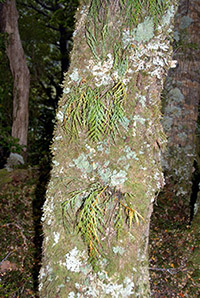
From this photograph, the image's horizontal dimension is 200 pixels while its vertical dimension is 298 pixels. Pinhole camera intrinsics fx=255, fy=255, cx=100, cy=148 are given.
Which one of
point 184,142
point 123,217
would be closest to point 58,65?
point 184,142

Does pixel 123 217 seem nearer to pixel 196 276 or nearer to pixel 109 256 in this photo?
pixel 109 256

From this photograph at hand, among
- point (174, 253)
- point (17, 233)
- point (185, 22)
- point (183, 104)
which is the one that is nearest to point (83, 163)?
point (174, 253)

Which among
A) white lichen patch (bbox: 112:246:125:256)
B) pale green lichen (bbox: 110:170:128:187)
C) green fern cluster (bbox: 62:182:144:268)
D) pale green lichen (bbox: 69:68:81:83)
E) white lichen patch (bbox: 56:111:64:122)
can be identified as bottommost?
white lichen patch (bbox: 112:246:125:256)

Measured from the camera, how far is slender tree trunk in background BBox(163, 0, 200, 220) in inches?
197

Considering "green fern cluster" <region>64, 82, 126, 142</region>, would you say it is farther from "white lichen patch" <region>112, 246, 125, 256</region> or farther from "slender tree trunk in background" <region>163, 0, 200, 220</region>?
"slender tree trunk in background" <region>163, 0, 200, 220</region>

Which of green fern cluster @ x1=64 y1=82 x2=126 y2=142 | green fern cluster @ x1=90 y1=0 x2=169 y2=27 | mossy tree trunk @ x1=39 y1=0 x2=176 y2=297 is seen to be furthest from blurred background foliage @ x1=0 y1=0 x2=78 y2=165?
green fern cluster @ x1=64 y1=82 x2=126 y2=142

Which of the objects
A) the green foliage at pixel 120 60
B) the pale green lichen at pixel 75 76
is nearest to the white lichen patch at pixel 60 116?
the pale green lichen at pixel 75 76

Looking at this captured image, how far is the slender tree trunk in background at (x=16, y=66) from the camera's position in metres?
6.52

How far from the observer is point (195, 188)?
497 cm

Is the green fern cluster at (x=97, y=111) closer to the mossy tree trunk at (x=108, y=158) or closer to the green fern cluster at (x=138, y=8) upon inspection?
the mossy tree trunk at (x=108, y=158)

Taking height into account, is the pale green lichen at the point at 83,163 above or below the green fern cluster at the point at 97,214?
above

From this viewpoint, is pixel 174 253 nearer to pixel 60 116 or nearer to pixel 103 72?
pixel 60 116

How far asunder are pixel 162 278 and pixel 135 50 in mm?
3069

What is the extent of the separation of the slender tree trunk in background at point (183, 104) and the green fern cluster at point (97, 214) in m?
3.71
